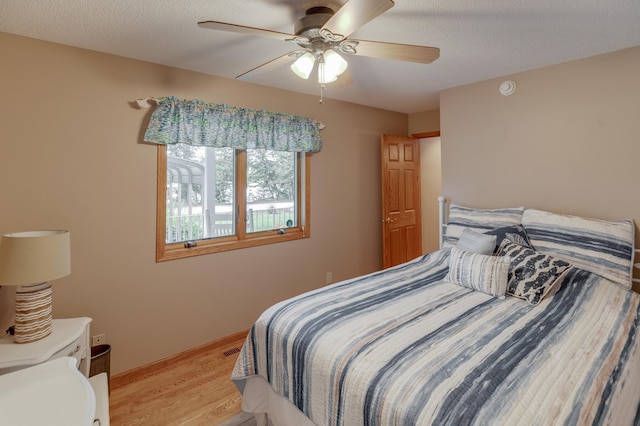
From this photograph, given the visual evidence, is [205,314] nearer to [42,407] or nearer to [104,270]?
[104,270]

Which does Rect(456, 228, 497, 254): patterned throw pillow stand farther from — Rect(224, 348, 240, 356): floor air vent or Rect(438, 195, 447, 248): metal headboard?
Rect(224, 348, 240, 356): floor air vent

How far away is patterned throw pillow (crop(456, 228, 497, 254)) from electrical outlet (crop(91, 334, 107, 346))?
270 cm

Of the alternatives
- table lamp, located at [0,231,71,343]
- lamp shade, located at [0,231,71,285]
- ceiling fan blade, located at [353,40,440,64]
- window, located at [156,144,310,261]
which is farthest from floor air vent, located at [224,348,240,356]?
ceiling fan blade, located at [353,40,440,64]

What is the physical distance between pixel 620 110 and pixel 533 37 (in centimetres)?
93

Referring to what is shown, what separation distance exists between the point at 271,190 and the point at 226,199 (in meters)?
0.49

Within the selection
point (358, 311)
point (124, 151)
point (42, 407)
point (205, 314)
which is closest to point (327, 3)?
point (358, 311)

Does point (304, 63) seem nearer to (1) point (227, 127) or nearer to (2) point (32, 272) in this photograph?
(1) point (227, 127)

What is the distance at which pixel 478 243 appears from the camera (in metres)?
2.32

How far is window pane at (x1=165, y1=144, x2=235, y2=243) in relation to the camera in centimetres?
264

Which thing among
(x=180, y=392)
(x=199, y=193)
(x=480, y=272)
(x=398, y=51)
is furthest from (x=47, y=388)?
(x=480, y=272)

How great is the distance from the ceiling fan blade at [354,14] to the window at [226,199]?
1.71 metres

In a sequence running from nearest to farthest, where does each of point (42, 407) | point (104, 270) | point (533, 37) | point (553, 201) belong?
point (42, 407), point (533, 37), point (104, 270), point (553, 201)

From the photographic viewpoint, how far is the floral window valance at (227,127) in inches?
93.8

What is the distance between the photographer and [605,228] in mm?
2178
